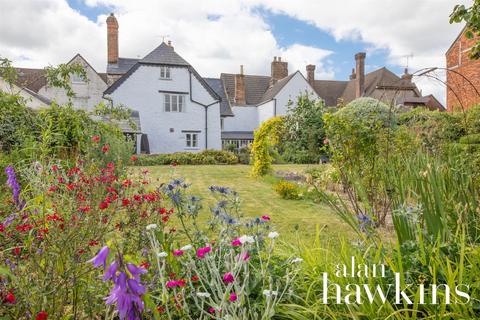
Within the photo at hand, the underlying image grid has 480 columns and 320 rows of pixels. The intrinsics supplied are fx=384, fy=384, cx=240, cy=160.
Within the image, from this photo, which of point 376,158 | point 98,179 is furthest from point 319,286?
point 376,158

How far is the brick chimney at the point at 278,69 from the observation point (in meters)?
37.4

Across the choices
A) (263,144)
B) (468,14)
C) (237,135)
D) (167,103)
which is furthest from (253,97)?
(468,14)

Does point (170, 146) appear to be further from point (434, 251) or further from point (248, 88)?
point (434, 251)

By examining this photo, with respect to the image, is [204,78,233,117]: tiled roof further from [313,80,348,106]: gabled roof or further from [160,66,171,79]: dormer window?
[313,80,348,106]: gabled roof

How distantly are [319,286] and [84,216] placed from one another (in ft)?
5.81

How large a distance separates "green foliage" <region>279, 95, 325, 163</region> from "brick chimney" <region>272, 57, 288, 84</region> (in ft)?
36.9

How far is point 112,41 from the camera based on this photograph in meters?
31.5

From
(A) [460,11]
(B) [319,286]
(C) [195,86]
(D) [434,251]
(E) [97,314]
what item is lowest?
(E) [97,314]

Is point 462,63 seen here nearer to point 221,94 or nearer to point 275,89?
point 275,89

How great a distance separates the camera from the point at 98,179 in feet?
12.3

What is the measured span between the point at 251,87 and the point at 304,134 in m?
15.5

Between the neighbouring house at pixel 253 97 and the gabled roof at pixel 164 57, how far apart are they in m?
5.78

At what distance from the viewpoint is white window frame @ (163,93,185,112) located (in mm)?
28438

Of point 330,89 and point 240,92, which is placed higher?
point 330,89
